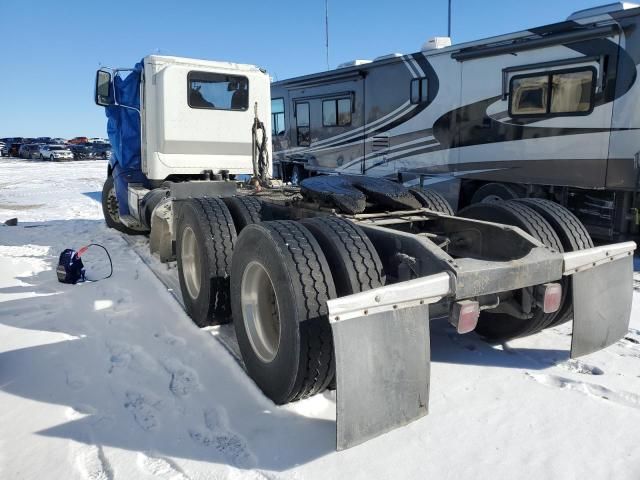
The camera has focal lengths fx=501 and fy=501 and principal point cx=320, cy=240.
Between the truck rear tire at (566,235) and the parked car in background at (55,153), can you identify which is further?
the parked car in background at (55,153)

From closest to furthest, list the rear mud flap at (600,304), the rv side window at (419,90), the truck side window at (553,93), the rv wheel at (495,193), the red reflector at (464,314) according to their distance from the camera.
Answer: the red reflector at (464,314) < the rear mud flap at (600,304) < the truck side window at (553,93) < the rv wheel at (495,193) < the rv side window at (419,90)

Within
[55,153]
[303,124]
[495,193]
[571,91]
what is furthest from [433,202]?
[55,153]

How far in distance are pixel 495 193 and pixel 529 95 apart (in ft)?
5.24

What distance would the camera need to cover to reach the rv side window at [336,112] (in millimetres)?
11016

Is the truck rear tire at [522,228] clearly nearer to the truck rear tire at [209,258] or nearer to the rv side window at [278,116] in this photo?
the truck rear tire at [209,258]

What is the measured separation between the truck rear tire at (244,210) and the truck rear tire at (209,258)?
12cm

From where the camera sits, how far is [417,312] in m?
2.48

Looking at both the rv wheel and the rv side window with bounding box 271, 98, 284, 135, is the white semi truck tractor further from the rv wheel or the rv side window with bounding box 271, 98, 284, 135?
the rv side window with bounding box 271, 98, 284, 135

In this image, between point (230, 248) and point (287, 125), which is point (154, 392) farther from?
point (287, 125)

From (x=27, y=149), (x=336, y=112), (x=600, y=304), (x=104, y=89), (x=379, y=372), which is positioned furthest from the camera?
(x=27, y=149)

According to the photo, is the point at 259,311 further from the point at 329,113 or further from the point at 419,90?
the point at 329,113


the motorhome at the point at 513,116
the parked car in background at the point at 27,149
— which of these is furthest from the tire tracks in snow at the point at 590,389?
the parked car in background at the point at 27,149

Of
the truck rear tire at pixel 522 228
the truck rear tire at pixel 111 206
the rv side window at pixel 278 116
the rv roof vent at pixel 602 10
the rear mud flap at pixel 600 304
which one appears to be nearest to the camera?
the rear mud flap at pixel 600 304

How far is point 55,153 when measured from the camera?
34.9 m
